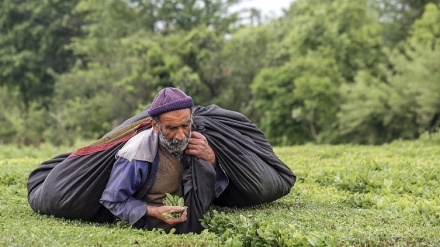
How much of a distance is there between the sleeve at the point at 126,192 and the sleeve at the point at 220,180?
0.69m

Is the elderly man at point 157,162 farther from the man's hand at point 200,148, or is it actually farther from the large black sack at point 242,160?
the large black sack at point 242,160

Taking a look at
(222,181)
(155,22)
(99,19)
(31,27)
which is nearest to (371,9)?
(155,22)

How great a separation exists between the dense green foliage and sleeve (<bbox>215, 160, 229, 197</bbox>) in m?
16.7

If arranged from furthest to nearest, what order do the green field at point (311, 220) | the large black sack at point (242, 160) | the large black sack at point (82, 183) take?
the large black sack at point (242, 160), the large black sack at point (82, 183), the green field at point (311, 220)

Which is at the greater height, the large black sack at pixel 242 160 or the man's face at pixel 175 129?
the man's face at pixel 175 129

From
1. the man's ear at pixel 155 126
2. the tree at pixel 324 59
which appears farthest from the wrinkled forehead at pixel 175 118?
the tree at pixel 324 59

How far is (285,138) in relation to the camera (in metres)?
26.9

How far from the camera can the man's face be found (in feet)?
18.8

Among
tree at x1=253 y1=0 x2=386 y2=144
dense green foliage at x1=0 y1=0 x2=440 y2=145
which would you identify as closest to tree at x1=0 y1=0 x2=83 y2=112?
dense green foliage at x1=0 y1=0 x2=440 y2=145

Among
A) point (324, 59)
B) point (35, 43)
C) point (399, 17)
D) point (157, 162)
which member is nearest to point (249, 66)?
point (324, 59)

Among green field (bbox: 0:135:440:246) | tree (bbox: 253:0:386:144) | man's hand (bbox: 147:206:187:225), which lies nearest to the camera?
green field (bbox: 0:135:440:246)

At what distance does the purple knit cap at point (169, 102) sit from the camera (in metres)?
5.70

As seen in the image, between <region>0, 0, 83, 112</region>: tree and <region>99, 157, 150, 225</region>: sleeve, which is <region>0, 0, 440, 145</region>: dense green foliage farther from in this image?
<region>99, 157, 150, 225</region>: sleeve

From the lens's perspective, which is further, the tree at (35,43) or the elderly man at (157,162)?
the tree at (35,43)
